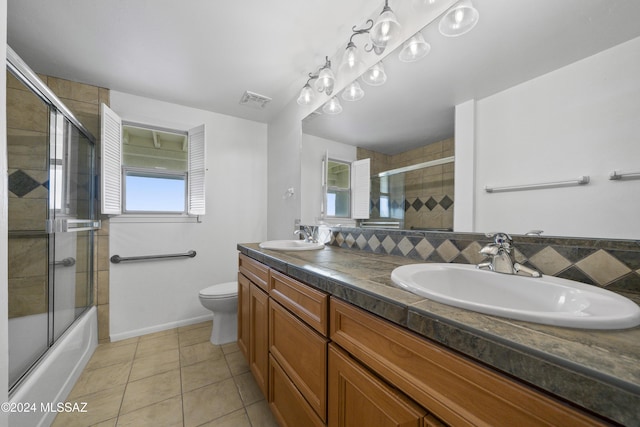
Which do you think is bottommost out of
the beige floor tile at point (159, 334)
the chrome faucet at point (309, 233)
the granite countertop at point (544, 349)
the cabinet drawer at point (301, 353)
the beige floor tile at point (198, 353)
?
the beige floor tile at point (159, 334)

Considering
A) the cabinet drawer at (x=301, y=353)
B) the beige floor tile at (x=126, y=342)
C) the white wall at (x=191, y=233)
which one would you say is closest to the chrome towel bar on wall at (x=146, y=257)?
the white wall at (x=191, y=233)

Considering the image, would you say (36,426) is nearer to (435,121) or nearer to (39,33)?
(39,33)

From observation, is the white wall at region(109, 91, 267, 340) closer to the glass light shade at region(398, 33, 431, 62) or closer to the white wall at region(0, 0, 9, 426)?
the white wall at region(0, 0, 9, 426)

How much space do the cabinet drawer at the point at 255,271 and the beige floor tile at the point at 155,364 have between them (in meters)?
0.90

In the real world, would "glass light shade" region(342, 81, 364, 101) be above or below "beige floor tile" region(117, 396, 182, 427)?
above

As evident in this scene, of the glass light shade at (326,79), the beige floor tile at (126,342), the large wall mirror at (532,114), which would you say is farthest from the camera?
the beige floor tile at (126,342)

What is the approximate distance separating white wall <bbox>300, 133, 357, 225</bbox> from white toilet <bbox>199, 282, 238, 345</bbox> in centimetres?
88

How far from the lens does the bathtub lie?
107 cm

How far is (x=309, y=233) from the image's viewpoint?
1.94 meters

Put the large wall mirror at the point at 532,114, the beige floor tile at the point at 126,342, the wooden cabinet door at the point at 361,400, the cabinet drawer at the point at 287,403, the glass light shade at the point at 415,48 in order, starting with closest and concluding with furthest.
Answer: the wooden cabinet door at the point at 361,400, the large wall mirror at the point at 532,114, the cabinet drawer at the point at 287,403, the glass light shade at the point at 415,48, the beige floor tile at the point at 126,342

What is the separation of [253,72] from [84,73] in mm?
1324

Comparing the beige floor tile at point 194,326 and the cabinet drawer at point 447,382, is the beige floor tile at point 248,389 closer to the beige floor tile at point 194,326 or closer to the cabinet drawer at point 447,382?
the beige floor tile at point 194,326

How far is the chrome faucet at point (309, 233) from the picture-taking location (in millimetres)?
1876

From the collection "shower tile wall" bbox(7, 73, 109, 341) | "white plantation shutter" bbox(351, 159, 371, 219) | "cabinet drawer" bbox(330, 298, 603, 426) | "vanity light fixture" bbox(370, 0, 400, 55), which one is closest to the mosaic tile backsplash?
"white plantation shutter" bbox(351, 159, 371, 219)
